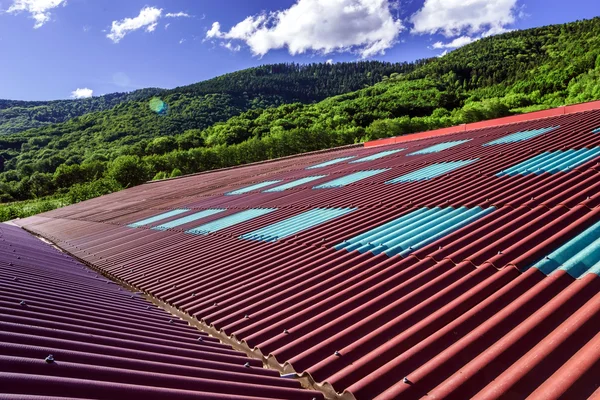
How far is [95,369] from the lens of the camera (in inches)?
127

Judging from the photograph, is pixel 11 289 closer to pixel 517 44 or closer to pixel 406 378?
pixel 406 378

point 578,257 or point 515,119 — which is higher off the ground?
point 515,119

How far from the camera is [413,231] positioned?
6250 mm

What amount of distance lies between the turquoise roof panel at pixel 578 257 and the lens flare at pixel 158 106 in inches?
5994

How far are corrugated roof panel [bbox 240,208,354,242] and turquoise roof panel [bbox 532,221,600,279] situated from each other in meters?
4.69

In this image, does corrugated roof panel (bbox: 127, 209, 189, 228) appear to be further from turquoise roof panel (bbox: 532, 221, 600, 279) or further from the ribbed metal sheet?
turquoise roof panel (bbox: 532, 221, 600, 279)

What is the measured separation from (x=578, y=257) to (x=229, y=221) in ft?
28.6

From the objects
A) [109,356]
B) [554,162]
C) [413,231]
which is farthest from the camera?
[554,162]

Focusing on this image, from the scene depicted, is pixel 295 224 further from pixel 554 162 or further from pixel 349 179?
pixel 554 162

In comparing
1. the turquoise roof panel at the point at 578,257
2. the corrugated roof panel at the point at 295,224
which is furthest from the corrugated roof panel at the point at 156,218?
the turquoise roof panel at the point at 578,257

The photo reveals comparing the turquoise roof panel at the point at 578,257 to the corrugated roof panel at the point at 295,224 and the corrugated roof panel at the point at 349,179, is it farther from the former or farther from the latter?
the corrugated roof panel at the point at 349,179

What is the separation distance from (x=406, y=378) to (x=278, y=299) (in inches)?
105

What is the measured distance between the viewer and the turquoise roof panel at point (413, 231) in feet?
19.0

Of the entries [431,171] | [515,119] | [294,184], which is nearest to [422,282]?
[431,171]
